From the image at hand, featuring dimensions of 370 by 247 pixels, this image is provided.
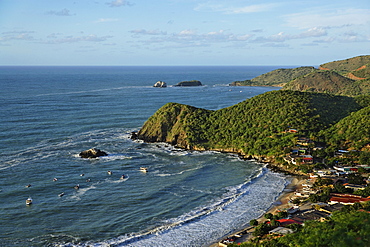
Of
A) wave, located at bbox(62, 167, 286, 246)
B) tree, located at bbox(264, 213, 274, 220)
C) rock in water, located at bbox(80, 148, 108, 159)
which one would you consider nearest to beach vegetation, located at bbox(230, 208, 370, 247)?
tree, located at bbox(264, 213, 274, 220)

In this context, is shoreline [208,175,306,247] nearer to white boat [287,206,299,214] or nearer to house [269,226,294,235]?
white boat [287,206,299,214]

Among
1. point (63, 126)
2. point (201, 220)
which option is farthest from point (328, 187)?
point (63, 126)

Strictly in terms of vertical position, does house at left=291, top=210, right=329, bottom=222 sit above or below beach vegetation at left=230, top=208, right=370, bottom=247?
below

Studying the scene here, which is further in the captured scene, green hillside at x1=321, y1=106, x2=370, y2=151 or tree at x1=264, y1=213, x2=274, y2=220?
green hillside at x1=321, y1=106, x2=370, y2=151

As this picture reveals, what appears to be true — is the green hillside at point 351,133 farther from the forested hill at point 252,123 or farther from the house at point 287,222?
the house at point 287,222

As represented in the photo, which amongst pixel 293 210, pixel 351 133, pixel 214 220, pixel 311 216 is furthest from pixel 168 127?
pixel 311 216

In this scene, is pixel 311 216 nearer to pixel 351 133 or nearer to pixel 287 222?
pixel 287 222
